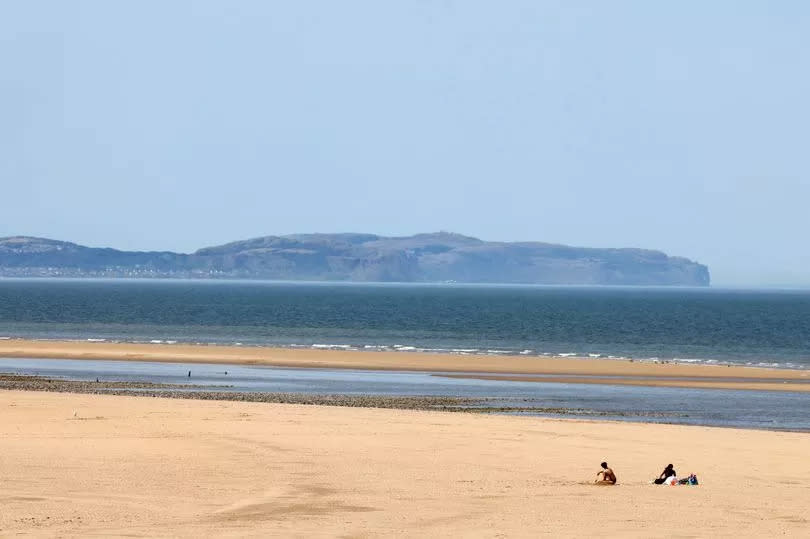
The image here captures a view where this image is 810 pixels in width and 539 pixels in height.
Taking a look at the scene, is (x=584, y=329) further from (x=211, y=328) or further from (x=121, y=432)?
(x=121, y=432)

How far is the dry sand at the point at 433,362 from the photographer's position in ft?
179

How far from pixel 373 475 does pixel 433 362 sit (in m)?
41.0

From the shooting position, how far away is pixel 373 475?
21.9 metres

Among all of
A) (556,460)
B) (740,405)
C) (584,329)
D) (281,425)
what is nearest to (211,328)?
(584,329)

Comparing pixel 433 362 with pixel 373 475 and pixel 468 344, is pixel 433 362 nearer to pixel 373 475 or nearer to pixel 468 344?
pixel 468 344

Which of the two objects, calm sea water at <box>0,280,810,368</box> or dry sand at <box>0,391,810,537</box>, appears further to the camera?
calm sea water at <box>0,280,810,368</box>

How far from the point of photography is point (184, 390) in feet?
141

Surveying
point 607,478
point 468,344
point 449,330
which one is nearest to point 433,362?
point 468,344

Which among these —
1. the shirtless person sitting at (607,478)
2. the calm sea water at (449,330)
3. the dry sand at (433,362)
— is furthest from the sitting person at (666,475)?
the calm sea water at (449,330)

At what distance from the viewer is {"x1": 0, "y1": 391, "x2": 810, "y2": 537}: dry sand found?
17.0 m

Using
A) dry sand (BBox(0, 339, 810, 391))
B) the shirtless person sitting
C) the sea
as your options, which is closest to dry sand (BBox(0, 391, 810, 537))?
the shirtless person sitting

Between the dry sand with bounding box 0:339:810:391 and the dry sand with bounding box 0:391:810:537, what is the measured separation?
2362 centimetres

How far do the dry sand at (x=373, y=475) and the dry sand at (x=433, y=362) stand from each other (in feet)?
77.5

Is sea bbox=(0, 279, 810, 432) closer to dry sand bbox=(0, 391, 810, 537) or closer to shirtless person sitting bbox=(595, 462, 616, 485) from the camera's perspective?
dry sand bbox=(0, 391, 810, 537)
